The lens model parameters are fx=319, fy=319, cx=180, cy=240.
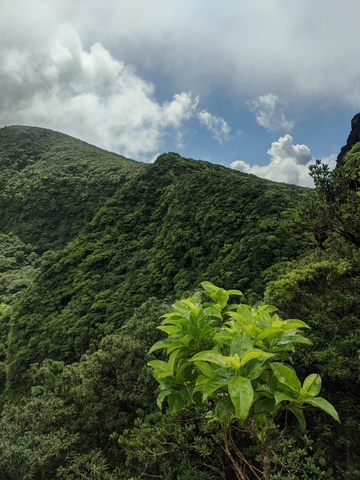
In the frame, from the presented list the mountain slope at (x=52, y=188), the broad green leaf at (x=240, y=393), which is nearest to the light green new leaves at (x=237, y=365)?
the broad green leaf at (x=240, y=393)

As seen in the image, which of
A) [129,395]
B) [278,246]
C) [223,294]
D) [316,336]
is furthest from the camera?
[278,246]

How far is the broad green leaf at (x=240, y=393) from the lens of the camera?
1468mm

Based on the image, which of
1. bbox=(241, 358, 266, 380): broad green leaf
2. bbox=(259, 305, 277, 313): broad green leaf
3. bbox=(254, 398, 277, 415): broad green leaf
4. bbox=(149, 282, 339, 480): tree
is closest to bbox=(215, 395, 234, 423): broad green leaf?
bbox=(149, 282, 339, 480): tree

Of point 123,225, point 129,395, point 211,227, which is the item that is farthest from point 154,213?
point 129,395

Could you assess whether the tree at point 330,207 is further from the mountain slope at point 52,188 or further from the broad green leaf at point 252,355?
the mountain slope at point 52,188

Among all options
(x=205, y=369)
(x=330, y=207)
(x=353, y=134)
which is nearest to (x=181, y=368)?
(x=205, y=369)

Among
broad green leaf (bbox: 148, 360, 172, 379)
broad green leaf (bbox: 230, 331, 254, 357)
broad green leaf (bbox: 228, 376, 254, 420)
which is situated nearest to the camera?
broad green leaf (bbox: 228, 376, 254, 420)

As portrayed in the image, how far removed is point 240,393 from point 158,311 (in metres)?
10.2

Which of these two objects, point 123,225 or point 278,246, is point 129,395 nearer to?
point 278,246

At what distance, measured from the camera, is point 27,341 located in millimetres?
24391

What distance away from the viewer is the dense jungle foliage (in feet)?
21.1

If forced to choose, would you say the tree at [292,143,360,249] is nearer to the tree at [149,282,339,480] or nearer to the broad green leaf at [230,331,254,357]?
the tree at [149,282,339,480]

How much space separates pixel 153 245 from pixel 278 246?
13.0 metres

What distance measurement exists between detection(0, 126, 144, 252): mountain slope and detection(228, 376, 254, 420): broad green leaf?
190 feet
